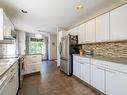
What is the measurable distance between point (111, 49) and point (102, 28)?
66 cm

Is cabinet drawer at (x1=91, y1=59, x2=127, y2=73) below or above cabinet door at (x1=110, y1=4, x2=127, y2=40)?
below

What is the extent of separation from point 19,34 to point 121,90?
7.43 metres

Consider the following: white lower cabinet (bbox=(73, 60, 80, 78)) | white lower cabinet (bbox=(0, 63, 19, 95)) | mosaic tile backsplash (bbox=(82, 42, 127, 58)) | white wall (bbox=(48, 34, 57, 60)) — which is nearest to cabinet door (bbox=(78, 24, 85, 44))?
mosaic tile backsplash (bbox=(82, 42, 127, 58))

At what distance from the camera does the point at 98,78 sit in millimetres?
2229

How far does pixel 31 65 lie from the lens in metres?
3.77

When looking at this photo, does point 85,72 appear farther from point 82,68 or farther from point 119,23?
point 119,23

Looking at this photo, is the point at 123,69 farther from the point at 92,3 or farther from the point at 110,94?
the point at 92,3

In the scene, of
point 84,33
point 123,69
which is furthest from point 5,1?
point 123,69

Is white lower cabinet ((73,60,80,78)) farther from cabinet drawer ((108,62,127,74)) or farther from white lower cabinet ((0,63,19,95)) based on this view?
white lower cabinet ((0,63,19,95))

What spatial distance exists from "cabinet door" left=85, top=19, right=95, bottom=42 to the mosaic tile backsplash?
34 centimetres

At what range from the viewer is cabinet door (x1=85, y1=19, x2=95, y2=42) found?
2.95 meters

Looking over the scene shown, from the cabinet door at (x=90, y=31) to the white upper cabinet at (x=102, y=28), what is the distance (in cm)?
19

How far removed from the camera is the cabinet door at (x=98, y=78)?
2100 mm

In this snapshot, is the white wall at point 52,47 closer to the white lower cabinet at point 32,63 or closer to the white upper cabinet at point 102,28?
the white lower cabinet at point 32,63
